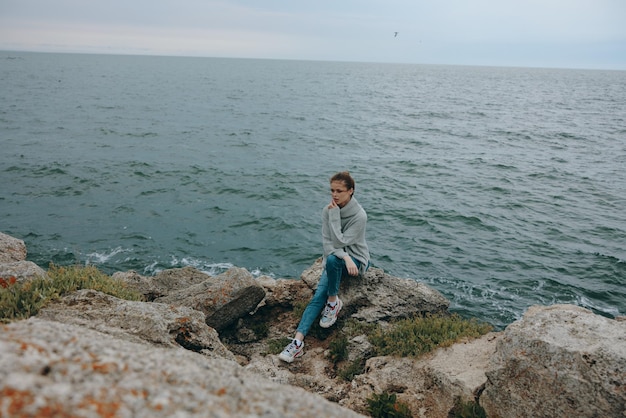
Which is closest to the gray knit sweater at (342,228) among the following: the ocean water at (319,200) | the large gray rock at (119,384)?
the large gray rock at (119,384)

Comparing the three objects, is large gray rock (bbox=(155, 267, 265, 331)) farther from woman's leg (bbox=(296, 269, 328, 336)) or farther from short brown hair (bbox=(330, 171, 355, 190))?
short brown hair (bbox=(330, 171, 355, 190))

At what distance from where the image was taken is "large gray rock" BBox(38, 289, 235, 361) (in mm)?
5906

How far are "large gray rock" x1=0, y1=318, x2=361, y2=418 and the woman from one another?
4.62 m

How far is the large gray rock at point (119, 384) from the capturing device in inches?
108

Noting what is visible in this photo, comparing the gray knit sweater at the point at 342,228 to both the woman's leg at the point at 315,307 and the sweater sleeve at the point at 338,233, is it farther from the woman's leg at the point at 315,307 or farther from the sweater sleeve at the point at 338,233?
the woman's leg at the point at 315,307

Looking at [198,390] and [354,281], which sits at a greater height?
[198,390]

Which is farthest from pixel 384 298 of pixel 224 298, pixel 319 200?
pixel 319 200

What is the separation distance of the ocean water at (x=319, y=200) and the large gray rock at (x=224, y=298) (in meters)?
7.87

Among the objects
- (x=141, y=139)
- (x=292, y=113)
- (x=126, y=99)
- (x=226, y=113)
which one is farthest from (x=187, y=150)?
(x=126, y=99)

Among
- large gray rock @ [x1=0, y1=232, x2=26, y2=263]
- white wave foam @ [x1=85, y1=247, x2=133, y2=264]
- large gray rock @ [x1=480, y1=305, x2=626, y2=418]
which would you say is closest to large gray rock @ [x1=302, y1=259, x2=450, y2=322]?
large gray rock @ [x1=480, y1=305, x2=626, y2=418]

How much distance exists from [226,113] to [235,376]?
60.2 metres

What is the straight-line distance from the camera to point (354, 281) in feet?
31.4

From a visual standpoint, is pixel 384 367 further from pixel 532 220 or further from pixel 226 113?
pixel 226 113

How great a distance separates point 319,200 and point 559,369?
68.3 feet
